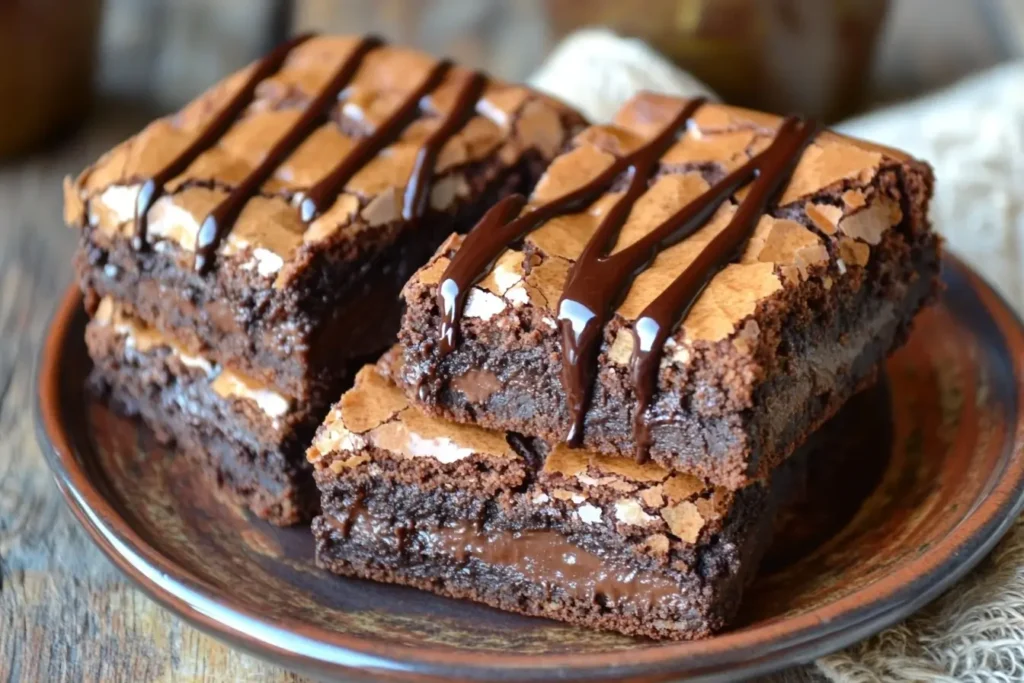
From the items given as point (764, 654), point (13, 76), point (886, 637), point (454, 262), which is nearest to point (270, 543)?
point (454, 262)

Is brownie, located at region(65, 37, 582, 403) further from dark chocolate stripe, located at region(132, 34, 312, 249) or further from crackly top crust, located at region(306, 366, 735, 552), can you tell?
crackly top crust, located at region(306, 366, 735, 552)

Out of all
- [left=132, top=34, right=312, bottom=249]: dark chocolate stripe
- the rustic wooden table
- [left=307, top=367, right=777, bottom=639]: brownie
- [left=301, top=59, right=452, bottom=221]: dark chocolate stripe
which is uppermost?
[left=301, top=59, right=452, bottom=221]: dark chocolate stripe

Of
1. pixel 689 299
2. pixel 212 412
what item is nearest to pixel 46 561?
pixel 212 412

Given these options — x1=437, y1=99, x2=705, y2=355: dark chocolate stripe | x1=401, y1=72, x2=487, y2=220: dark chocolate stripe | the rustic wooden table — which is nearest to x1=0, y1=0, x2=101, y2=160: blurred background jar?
the rustic wooden table

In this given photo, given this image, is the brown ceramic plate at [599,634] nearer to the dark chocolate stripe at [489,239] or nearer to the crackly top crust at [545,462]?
the crackly top crust at [545,462]

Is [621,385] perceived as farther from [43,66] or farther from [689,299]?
[43,66]

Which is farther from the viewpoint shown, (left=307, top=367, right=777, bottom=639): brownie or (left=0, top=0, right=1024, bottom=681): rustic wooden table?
(left=0, top=0, right=1024, bottom=681): rustic wooden table

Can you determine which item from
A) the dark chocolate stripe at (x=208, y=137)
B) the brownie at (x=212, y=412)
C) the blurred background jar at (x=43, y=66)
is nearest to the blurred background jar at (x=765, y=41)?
the dark chocolate stripe at (x=208, y=137)
